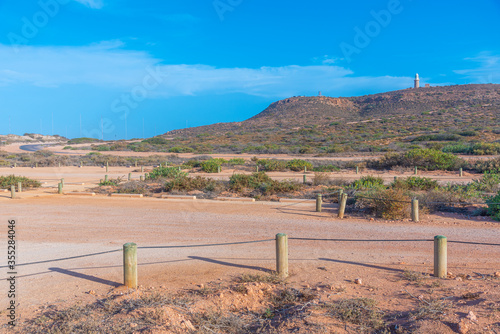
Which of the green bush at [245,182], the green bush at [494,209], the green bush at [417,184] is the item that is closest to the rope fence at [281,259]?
the green bush at [494,209]

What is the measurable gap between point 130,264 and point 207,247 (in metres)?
2.61

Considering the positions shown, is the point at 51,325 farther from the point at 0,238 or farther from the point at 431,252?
the point at 431,252

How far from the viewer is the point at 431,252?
748 centimetres

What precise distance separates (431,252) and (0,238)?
9405 millimetres

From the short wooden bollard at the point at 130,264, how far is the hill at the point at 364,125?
119 ft

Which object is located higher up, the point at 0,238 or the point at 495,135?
the point at 495,135

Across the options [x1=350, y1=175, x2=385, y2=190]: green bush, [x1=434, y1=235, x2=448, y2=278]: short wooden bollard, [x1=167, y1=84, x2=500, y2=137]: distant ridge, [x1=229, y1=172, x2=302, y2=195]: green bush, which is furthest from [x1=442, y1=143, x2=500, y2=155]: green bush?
[x1=167, y1=84, x2=500, y2=137]: distant ridge

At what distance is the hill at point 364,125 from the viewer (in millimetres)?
45531

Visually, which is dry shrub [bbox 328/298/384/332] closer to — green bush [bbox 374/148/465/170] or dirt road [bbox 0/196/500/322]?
dirt road [bbox 0/196/500/322]

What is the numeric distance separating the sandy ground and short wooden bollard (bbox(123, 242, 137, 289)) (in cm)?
37

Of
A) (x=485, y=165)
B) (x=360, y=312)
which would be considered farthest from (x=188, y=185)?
(x=485, y=165)

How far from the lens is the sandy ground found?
6.18 metres

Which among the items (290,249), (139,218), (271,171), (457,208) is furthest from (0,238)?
(271,171)

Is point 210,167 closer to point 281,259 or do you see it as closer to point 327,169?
point 327,169
